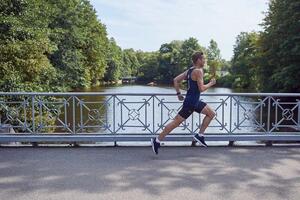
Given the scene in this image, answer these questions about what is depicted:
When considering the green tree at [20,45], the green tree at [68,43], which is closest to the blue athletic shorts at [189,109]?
the green tree at [20,45]

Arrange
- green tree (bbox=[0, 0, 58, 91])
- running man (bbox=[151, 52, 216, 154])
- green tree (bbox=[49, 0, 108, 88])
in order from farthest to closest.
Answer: green tree (bbox=[49, 0, 108, 88])
green tree (bbox=[0, 0, 58, 91])
running man (bbox=[151, 52, 216, 154])

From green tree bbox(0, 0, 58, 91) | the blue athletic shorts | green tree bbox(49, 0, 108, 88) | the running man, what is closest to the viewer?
the running man

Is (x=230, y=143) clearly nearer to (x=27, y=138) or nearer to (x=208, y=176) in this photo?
(x=208, y=176)

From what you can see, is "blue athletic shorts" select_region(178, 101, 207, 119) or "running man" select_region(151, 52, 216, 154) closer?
"running man" select_region(151, 52, 216, 154)

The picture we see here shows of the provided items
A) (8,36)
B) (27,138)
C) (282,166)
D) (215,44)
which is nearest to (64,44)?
(8,36)

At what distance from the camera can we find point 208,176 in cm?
530

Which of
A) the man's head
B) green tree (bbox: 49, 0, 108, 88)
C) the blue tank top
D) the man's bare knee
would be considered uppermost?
green tree (bbox: 49, 0, 108, 88)

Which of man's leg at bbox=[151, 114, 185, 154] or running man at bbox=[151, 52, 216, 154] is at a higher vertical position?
running man at bbox=[151, 52, 216, 154]

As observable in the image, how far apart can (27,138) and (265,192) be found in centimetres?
473


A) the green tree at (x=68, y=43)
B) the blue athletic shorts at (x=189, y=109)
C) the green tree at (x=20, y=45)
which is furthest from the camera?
the green tree at (x=68, y=43)

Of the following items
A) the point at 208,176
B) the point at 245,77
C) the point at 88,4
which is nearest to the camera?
the point at 208,176

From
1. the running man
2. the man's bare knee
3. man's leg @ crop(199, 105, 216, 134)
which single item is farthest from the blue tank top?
the man's bare knee

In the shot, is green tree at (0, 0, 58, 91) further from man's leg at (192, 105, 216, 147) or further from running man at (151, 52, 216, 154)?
man's leg at (192, 105, 216, 147)

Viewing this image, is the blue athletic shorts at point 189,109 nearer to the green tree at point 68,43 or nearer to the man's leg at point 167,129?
the man's leg at point 167,129
